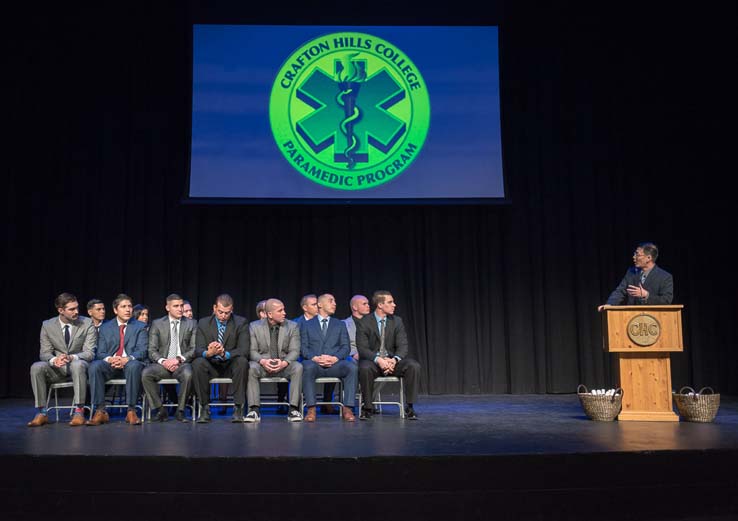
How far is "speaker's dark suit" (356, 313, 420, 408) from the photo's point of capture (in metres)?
5.57

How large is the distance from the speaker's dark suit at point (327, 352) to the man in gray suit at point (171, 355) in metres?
0.91

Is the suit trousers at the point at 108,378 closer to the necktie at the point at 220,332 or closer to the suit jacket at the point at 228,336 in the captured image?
the suit jacket at the point at 228,336

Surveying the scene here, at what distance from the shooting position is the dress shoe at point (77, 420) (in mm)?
5207

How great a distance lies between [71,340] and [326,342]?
2.02 m

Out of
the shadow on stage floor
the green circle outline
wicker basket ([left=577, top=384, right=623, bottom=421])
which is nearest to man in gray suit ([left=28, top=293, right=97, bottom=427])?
the shadow on stage floor

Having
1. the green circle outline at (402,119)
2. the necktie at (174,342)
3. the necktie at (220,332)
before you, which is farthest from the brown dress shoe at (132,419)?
the green circle outline at (402,119)

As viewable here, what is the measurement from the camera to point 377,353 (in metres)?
5.80

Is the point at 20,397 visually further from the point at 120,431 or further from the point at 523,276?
the point at 523,276

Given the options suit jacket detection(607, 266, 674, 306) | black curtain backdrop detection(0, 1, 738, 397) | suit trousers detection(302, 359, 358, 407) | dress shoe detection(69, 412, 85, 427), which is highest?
black curtain backdrop detection(0, 1, 738, 397)

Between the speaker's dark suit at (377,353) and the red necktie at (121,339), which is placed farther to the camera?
the red necktie at (121,339)

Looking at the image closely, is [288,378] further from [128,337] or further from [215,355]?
[128,337]

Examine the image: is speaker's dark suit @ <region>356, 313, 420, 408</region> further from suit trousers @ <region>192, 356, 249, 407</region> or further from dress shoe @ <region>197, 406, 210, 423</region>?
dress shoe @ <region>197, 406, 210, 423</region>

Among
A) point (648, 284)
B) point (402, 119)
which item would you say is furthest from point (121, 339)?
point (648, 284)

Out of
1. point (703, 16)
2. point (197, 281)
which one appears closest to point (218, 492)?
point (197, 281)
